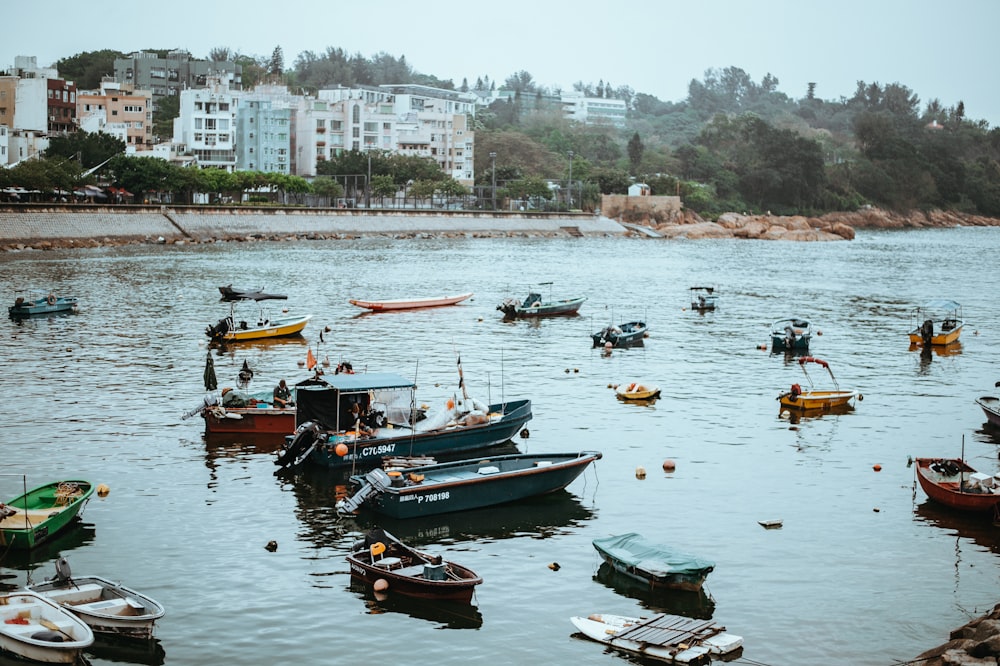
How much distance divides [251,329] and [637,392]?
21.1 metres

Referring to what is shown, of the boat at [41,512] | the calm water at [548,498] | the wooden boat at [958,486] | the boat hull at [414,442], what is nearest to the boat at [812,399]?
the calm water at [548,498]

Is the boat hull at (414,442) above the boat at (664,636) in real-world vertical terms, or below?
above

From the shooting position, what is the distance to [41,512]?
23422mm

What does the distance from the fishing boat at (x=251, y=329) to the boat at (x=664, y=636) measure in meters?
34.7

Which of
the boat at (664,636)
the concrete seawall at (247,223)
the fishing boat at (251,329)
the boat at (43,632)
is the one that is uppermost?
the concrete seawall at (247,223)

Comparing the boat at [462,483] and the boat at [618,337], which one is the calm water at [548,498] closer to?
the boat at [462,483]

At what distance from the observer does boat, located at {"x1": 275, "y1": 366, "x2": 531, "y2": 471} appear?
94.7 feet

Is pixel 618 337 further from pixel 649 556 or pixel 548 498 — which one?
pixel 649 556

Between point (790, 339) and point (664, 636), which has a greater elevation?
point (790, 339)

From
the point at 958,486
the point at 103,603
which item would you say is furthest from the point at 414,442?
the point at 958,486

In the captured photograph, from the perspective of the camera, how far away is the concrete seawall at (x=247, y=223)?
10438 centimetres

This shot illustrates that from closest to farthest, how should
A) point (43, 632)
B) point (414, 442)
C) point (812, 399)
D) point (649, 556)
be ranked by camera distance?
point (43, 632) < point (649, 556) < point (414, 442) < point (812, 399)

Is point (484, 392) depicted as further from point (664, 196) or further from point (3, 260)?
point (664, 196)

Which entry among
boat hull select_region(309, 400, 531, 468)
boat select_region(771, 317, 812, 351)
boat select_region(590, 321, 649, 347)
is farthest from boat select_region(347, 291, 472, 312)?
boat hull select_region(309, 400, 531, 468)
